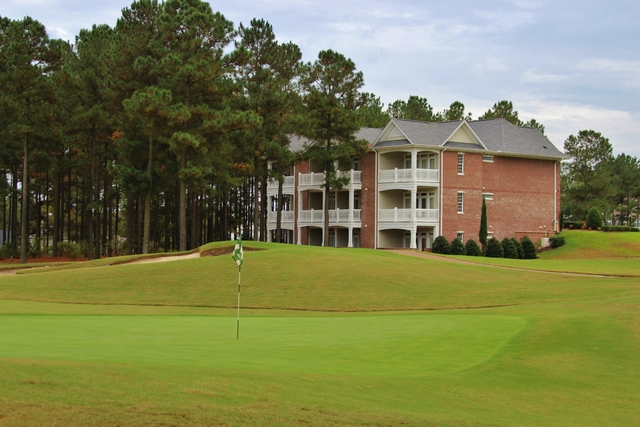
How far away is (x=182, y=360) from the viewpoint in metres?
11.4

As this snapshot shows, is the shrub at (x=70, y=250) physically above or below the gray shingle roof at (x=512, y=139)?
below

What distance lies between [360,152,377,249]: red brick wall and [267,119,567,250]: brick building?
0.08m

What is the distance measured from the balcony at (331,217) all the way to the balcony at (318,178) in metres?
2.36

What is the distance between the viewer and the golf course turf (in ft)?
27.6

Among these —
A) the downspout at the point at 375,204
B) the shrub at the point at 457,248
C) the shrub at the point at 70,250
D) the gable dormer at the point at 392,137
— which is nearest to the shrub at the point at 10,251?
the shrub at the point at 70,250

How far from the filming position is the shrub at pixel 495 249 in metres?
52.3

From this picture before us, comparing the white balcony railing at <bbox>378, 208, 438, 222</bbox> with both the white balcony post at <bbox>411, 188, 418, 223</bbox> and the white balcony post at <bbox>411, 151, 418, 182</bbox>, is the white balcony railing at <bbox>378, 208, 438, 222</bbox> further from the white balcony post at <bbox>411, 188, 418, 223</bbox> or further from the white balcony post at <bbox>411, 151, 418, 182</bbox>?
the white balcony post at <bbox>411, 151, 418, 182</bbox>

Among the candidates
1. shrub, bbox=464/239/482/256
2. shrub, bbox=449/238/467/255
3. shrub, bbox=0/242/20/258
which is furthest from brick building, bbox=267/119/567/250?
shrub, bbox=0/242/20/258

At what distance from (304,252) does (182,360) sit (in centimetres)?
2553

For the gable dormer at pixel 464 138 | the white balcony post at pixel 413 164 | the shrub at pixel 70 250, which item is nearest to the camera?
the white balcony post at pixel 413 164

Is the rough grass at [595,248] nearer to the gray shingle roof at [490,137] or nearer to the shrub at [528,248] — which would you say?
the shrub at [528,248]

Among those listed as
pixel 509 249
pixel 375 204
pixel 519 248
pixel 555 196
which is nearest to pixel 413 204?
pixel 375 204

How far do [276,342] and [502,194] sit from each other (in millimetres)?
45496

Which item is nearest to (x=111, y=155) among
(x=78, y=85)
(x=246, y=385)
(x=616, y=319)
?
(x=78, y=85)
